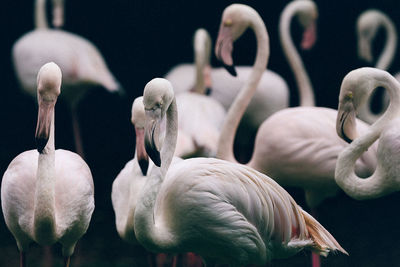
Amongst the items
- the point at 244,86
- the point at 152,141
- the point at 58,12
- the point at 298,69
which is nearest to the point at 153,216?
the point at 152,141

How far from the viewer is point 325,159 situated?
5.45 meters

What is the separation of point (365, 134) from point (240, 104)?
3.42ft

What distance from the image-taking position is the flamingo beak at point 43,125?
4176 millimetres

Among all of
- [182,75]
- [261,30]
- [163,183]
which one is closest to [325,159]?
[261,30]

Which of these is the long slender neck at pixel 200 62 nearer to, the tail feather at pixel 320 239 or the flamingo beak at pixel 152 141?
the tail feather at pixel 320 239

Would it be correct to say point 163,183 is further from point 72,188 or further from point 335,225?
point 335,225

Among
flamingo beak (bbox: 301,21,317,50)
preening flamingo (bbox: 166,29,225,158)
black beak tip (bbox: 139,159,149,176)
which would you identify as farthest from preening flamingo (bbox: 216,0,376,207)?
flamingo beak (bbox: 301,21,317,50)

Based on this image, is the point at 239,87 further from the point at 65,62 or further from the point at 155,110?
the point at 155,110

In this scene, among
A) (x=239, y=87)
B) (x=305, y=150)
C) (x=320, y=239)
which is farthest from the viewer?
(x=239, y=87)

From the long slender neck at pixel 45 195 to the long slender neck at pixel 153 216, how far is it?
527 mm

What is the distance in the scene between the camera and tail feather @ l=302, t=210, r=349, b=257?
4488 millimetres

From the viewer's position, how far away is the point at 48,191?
4398mm

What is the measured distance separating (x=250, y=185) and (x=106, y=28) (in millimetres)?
4465

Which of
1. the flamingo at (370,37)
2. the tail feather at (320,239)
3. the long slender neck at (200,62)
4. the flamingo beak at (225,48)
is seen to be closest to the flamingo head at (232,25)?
the flamingo beak at (225,48)
